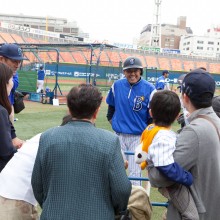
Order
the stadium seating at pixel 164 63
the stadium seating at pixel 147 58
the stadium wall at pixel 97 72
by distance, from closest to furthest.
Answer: the stadium wall at pixel 97 72, the stadium seating at pixel 147 58, the stadium seating at pixel 164 63

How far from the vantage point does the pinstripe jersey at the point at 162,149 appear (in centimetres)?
246

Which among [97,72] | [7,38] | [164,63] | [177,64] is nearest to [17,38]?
[7,38]

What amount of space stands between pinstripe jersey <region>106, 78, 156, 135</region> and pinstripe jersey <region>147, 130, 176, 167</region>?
276cm

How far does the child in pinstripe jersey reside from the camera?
2.45 metres

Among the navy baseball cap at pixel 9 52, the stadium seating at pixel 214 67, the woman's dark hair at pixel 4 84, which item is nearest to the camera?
the woman's dark hair at pixel 4 84

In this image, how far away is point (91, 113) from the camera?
2.50 m

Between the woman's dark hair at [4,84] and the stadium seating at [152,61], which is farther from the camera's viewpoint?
the stadium seating at [152,61]

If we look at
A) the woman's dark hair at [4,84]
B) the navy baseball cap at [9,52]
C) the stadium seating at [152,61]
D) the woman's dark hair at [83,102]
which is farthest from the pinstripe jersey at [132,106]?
the stadium seating at [152,61]

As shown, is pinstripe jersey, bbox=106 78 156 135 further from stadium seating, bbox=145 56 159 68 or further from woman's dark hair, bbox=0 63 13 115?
stadium seating, bbox=145 56 159 68

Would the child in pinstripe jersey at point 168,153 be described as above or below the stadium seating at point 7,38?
below

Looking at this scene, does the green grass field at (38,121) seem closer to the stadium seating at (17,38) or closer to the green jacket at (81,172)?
the green jacket at (81,172)

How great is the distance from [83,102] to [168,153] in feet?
2.10

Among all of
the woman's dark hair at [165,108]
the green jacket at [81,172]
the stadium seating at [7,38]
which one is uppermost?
the stadium seating at [7,38]

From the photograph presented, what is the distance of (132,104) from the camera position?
5.38 metres
